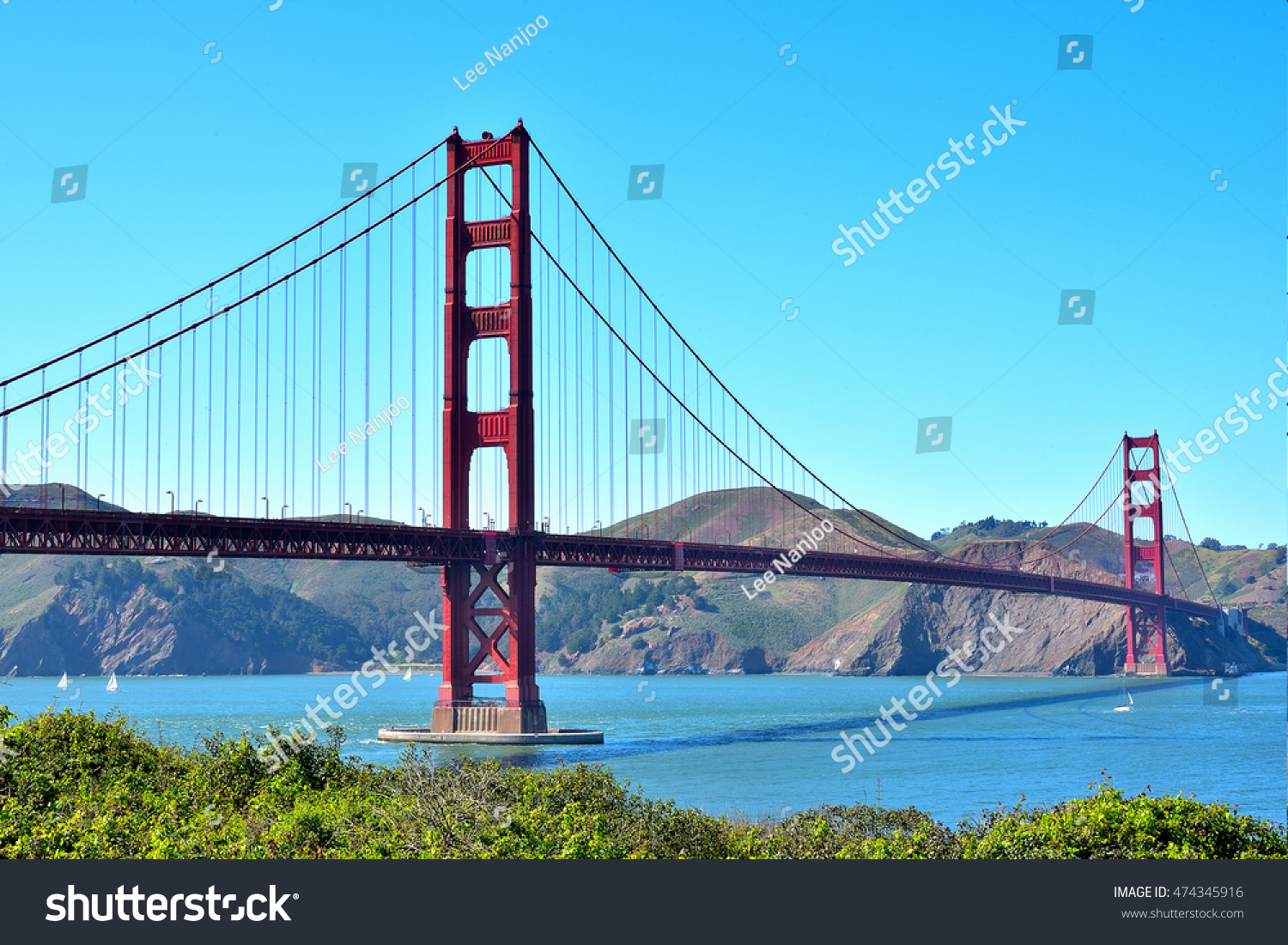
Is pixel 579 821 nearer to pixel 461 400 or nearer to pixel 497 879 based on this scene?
pixel 497 879

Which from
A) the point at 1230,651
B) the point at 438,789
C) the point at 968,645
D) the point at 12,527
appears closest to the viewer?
the point at 438,789

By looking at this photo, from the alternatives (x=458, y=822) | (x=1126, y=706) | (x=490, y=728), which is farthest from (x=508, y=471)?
(x=1126, y=706)

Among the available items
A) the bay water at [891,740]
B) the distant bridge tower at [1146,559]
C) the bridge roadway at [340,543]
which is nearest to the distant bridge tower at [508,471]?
the bridge roadway at [340,543]

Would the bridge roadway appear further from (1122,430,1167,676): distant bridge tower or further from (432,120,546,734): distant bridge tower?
(1122,430,1167,676): distant bridge tower

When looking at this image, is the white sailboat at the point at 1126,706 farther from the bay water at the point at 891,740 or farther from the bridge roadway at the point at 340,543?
the bridge roadway at the point at 340,543

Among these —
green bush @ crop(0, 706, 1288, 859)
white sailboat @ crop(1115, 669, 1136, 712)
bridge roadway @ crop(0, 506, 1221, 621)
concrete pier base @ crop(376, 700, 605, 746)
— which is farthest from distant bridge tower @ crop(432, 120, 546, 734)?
white sailboat @ crop(1115, 669, 1136, 712)

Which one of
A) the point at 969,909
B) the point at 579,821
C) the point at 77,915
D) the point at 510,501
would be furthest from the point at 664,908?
the point at 510,501
